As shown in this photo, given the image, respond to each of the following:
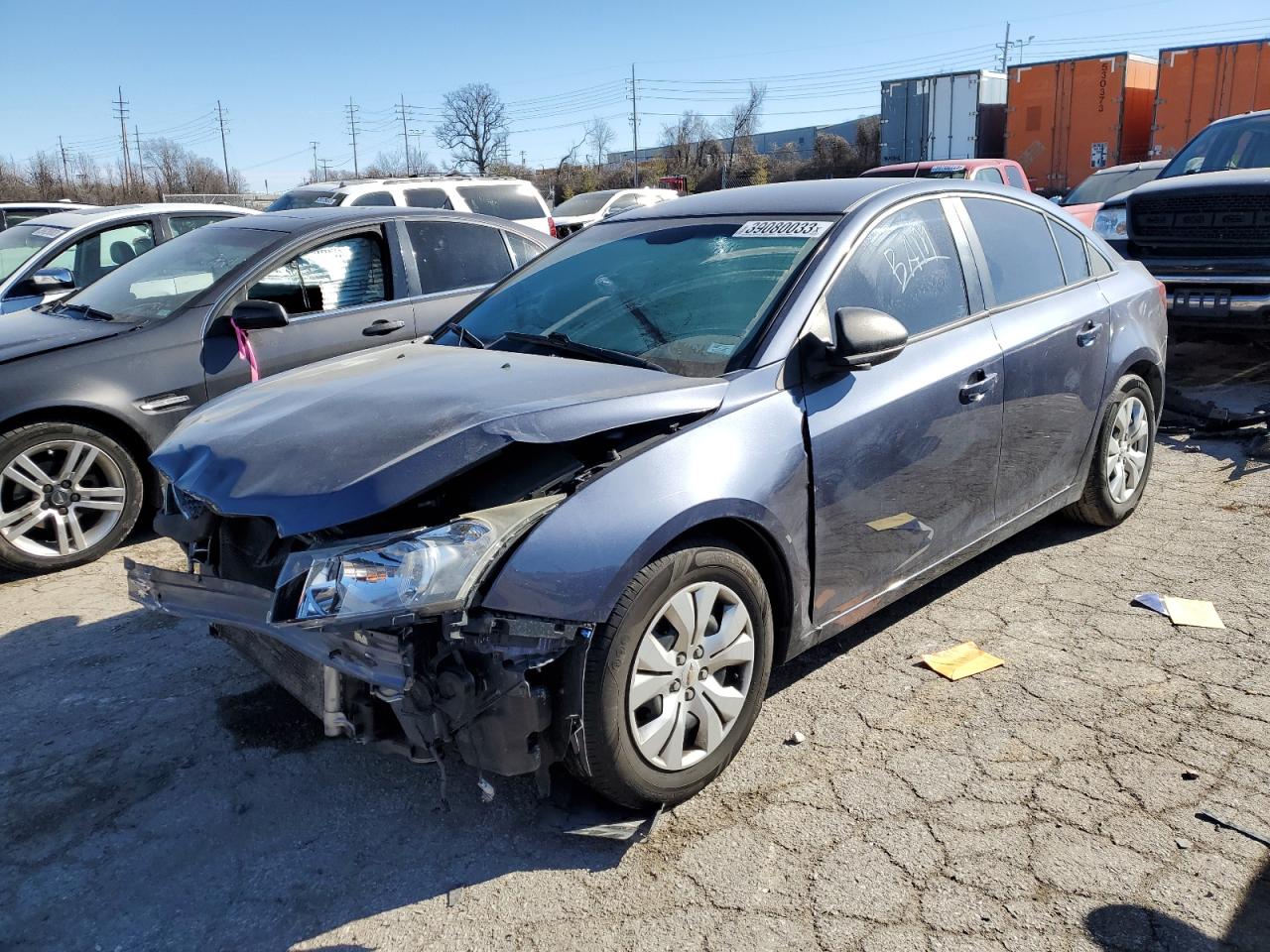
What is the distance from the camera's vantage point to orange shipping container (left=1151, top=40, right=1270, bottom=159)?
2091 centimetres

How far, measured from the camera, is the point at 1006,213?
14.2ft

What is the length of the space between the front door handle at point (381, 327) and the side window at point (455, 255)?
0.35 metres

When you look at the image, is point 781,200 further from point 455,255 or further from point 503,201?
point 503,201

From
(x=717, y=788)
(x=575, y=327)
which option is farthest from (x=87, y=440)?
(x=717, y=788)

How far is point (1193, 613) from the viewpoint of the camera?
411 centimetres

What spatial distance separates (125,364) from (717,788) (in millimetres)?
3873

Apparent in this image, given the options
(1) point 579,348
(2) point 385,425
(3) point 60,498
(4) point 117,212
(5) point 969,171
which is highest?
(5) point 969,171

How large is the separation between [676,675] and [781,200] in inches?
79.0

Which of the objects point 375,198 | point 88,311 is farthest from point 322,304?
point 375,198

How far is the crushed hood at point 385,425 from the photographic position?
2574 millimetres

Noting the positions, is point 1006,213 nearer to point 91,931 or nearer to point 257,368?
point 257,368

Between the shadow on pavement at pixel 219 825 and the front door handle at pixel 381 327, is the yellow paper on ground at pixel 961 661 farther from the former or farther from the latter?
the front door handle at pixel 381 327

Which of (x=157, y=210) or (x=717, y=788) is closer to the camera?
(x=717, y=788)

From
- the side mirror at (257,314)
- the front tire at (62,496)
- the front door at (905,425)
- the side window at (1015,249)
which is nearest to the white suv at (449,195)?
the side mirror at (257,314)
